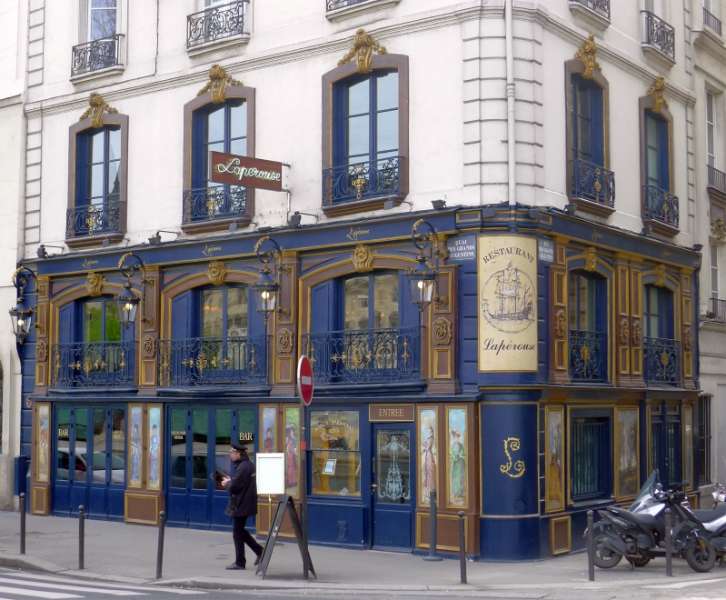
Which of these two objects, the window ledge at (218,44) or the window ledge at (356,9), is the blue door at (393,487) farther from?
the window ledge at (218,44)

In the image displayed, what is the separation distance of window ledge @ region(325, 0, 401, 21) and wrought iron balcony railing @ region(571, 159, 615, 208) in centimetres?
387

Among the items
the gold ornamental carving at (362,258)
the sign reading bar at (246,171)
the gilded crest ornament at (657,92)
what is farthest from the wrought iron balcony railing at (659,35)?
the sign reading bar at (246,171)

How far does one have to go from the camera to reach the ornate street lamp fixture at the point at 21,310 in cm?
2484

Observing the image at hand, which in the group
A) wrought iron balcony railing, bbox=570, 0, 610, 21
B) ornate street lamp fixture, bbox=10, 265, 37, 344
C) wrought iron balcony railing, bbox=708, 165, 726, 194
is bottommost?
ornate street lamp fixture, bbox=10, 265, 37, 344

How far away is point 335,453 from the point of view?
19.9m

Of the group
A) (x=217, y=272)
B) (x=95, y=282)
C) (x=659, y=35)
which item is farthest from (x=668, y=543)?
(x=95, y=282)

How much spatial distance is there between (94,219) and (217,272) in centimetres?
360

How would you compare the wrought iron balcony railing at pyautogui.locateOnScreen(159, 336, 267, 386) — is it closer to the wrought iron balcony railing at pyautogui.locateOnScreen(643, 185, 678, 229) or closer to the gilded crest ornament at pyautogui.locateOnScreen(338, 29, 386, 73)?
the gilded crest ornament at pyautogui.locateOnScreen(338, 29, 386, 73)

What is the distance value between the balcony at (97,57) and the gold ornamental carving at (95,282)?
A: 3892 millimetres

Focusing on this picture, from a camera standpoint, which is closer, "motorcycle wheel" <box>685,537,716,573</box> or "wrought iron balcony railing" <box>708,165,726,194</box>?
"motorcycle wheel" <box>685,537,716,573</box>

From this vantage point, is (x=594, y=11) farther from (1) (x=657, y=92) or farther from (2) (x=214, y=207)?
(2) (x=214, y=207)

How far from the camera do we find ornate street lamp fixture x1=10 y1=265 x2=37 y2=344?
24844 millimetres

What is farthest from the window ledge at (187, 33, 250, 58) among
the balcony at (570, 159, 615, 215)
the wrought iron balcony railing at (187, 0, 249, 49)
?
the balcony at (570, 159, 615, 215)

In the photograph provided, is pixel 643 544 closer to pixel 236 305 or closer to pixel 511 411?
pixel 511 411
